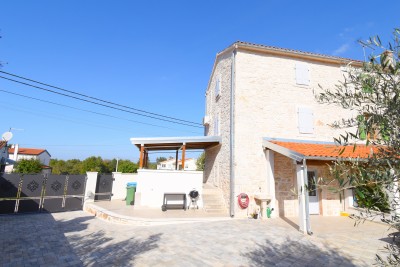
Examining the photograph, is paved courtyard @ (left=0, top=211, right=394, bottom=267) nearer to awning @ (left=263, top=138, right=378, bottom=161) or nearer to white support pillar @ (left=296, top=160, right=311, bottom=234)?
white support pillar @ (left=296, top=160, right=311, bottom=234)

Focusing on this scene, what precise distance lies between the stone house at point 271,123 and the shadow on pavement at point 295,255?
407cm

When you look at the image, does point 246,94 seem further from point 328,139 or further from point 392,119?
point 392,119

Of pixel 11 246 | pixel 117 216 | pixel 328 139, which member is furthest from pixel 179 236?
pixel 328 139

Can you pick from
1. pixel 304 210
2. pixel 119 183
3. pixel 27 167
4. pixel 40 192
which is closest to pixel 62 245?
pixel 40 192

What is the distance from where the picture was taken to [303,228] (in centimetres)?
789

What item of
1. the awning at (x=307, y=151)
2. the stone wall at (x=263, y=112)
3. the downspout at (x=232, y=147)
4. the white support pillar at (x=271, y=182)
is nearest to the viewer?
the awning at (x=307, y=151)

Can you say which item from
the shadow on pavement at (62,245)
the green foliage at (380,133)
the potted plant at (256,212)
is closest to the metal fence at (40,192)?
the shadow on pavement at (62,245)

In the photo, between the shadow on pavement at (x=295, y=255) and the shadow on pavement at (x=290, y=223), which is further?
the shadow on pavement at (x=290, y=223)

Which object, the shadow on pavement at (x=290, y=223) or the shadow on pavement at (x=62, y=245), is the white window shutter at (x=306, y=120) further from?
the shadow on pavement at (x=62, y=245)

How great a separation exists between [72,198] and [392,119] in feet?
48.8

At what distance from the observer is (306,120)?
474 inches

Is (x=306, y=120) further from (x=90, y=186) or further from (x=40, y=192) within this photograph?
(x=40, y=192)

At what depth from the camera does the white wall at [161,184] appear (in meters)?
11.9

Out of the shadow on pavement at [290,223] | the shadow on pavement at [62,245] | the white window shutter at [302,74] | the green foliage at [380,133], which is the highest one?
the white window shutter at [302,74]
